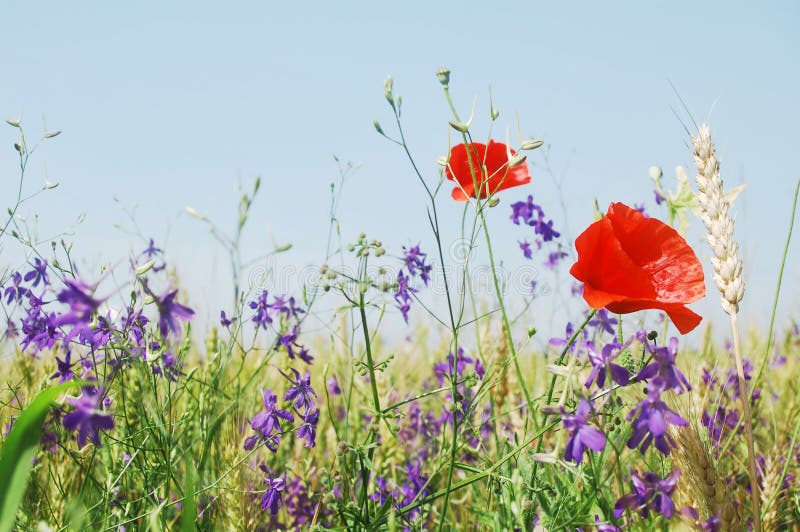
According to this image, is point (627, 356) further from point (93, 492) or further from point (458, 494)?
point (93, 492)

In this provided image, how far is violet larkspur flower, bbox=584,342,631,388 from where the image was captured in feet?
4.32

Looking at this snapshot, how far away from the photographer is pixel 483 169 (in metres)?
1.77

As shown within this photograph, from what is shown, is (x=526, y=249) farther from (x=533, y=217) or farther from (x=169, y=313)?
(x=169, y=313)


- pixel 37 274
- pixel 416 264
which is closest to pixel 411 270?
pixel 416 264

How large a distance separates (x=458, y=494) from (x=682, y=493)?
106 cm

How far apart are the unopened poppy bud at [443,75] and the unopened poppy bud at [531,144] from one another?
0.74 feet

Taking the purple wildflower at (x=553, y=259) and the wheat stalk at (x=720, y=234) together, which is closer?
the wheat stalk at (x=720, y=234)

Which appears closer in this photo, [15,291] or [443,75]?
[443,75]

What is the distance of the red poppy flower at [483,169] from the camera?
1763 millimetres

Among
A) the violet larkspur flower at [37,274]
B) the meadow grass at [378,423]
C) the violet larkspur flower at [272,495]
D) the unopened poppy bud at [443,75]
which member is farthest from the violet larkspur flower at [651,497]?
the violet larkspur flower at [37,274]

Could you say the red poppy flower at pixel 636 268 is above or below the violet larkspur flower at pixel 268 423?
above

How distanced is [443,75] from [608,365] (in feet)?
2.49

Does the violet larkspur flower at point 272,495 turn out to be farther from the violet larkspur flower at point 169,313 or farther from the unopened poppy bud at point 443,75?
the unopened poppy bud at point 443,75

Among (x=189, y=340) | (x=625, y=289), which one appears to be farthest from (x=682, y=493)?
(x=189, y=340)
